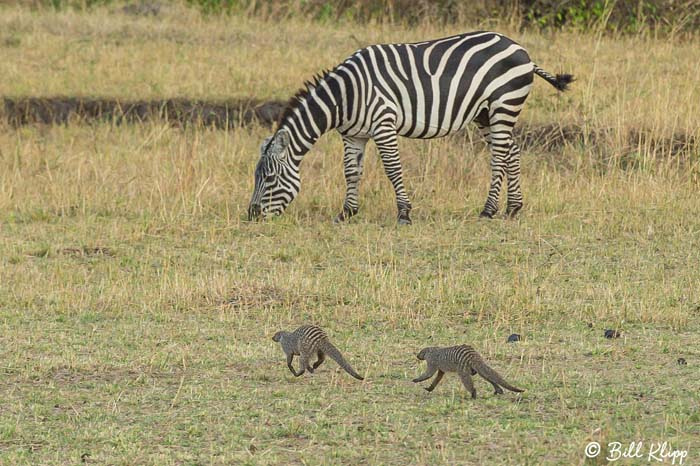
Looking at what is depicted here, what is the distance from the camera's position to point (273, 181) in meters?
11.1

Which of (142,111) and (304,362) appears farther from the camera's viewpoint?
(142,111)

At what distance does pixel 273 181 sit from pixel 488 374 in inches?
214

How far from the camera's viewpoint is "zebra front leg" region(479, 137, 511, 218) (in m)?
11.4

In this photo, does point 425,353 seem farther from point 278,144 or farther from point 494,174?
point 494,174

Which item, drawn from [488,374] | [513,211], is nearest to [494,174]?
[513,211]

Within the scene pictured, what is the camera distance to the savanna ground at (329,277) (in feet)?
18.9

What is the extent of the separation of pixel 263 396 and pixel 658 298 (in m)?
3.25

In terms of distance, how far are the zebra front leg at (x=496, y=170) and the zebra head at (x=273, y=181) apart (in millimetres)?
1792

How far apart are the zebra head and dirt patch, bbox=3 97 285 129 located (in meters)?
3.49

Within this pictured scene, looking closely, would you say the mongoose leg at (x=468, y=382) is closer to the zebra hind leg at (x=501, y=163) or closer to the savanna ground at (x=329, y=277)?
the savanna ground at (x=329, y=277)

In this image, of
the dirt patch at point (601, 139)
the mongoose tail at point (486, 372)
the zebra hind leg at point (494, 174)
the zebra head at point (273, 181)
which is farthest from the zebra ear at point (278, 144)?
the mongoose tail at point (486, 372)

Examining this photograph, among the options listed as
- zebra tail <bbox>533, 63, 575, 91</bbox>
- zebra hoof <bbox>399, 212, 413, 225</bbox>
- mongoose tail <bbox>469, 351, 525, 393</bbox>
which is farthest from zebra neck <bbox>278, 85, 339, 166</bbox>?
mongoose tail <bbox>469, 351, 525, 393</bbox>

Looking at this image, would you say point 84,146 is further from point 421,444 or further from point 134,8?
point 421,444

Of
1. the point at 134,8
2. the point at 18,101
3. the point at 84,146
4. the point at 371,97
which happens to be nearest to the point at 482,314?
the point at 371,97
